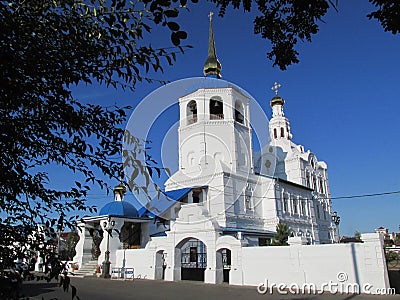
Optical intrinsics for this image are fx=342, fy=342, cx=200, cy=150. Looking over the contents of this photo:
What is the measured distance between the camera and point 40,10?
7.99 feet

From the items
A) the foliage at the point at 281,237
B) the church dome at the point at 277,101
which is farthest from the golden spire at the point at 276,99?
the foliage at the point at 281,237

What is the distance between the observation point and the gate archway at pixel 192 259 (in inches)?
728

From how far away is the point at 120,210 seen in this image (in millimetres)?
24484

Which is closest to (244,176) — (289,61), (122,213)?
(122,213)

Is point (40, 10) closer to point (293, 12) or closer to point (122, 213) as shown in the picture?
point (293, 12)

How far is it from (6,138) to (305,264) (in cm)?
1401

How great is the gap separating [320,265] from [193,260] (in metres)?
8.15

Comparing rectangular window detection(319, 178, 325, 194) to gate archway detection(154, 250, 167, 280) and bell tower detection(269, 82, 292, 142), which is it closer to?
bell tower detection(269, 82, 292, 142)

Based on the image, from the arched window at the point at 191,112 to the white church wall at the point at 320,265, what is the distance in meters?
14.6

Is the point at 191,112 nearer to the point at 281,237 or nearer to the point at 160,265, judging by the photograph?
the point at 281,237

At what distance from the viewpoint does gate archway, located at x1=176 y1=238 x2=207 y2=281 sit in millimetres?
18500

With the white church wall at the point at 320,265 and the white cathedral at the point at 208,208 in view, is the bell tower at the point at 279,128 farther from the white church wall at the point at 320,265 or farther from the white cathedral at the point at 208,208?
the white church wall at the point at 320,265

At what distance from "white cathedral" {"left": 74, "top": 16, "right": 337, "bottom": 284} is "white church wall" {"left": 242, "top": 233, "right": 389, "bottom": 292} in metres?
1.53

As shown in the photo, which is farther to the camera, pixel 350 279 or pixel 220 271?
pixel 220 271
